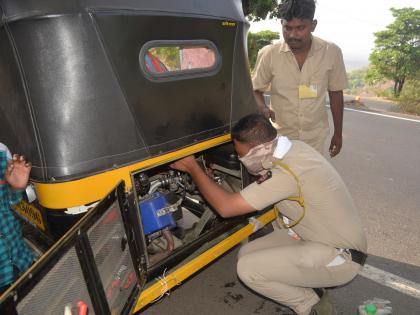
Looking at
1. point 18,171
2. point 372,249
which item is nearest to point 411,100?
point 372,249

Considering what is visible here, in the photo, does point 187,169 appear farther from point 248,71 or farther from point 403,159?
point 403,159

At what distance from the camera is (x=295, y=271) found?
242 cm

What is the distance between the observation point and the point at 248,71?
9.24 feet

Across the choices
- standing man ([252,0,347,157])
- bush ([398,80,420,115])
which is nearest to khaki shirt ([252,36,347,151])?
standing man ([252,0,347,157])

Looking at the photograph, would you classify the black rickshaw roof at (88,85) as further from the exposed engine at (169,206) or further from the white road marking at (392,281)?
the white road marking at (392,281)

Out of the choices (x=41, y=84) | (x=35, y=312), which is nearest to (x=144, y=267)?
(x=35, y=312)

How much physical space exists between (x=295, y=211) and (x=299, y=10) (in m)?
1.75

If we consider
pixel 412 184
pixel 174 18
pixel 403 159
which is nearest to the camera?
pixel 174 18

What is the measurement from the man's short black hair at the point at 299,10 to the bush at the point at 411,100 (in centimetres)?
1061

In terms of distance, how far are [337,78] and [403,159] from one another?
377 centimetres

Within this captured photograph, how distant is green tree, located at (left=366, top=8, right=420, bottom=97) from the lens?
22.2 metres

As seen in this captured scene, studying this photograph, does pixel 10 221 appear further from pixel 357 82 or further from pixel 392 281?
pixel 357 82

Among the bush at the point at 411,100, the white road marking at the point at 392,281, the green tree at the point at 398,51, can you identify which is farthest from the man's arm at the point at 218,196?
the green tree at the point at 398,51

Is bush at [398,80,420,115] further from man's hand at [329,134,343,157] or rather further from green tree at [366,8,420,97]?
man's hand at [329,134,343,157]
